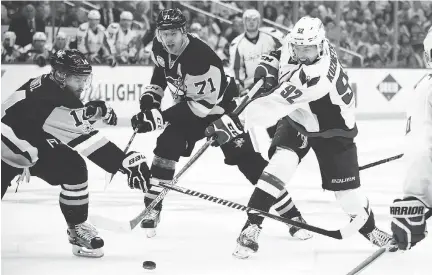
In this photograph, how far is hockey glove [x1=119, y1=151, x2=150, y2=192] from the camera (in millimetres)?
2855

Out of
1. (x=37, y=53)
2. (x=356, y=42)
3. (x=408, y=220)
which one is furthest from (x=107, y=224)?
(x=356, y=42)

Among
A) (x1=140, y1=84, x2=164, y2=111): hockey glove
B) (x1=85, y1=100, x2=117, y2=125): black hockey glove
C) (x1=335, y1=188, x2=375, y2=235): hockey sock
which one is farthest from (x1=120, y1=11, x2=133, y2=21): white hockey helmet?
(x1=335, y1=188, x2=375, y2=235): hockey sock

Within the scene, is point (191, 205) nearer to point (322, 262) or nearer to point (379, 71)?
point (322, 262)

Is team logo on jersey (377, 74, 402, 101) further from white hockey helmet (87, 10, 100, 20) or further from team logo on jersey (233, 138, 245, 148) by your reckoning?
team logo on jersey (233, 138, 245, 148)

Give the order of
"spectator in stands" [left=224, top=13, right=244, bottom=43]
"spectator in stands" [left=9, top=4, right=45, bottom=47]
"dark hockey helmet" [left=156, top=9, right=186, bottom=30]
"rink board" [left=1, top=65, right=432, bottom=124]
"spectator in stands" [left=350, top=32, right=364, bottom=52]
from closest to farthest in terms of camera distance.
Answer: "dark hockey helmet" [left=156, top=9, right=186, bottom=30] → "rink board" [left=1, top=65, right=432, bottom=124] → "spectator in stands" [left=9, top=4, right=45, bottom=47] → "spectator in stands" [left=224, top=13, right=244, bottom=43] → "spectator in stands" [left=350, top=32, right=364, bottom=52]

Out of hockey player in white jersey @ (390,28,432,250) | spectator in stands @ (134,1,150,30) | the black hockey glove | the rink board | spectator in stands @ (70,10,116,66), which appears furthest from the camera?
spectator in stands @ (134,1,150,30)

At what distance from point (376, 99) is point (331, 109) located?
6.15 metres

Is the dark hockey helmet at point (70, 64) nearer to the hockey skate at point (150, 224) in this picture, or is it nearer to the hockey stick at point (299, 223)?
the hockey stick at point (299, 223)

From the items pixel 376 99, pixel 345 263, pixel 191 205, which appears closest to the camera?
pixel 345 263

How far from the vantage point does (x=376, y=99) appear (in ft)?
29.8

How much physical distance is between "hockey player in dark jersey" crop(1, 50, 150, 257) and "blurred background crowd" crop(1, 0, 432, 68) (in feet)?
15.9

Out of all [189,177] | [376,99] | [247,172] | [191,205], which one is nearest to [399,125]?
[376,99]

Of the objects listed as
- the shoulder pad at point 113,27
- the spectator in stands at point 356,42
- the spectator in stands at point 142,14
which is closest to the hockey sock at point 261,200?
the shoulder pad at point 113,27

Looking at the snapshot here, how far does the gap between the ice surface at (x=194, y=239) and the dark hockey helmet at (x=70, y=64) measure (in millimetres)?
702
